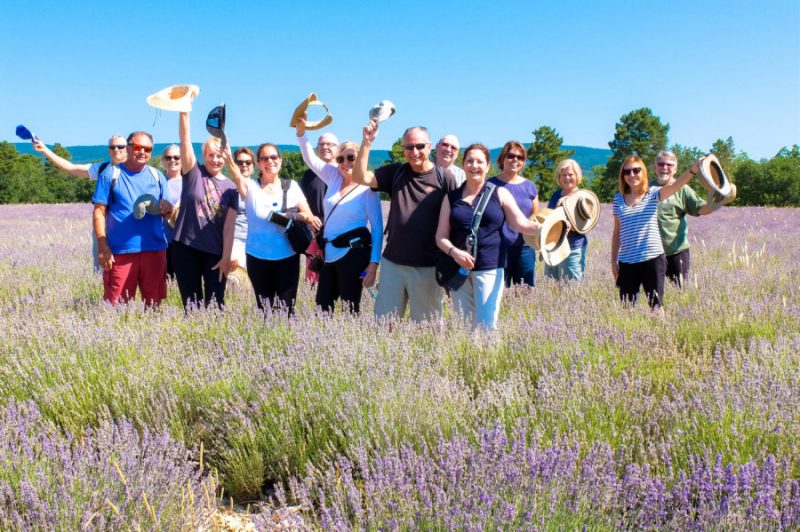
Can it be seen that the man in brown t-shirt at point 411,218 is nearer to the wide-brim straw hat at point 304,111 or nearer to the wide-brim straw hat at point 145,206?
the wide-brim straw hat at point 304,111

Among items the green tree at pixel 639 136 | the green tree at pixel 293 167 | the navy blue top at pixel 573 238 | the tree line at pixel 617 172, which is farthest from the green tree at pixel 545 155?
the navy blue top at pixel 573 238

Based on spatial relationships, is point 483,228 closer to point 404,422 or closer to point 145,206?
point 404,422

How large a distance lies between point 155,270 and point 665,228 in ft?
13.9

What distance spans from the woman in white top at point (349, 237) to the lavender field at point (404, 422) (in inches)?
24.5

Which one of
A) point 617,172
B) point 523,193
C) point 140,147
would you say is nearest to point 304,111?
point 140,147

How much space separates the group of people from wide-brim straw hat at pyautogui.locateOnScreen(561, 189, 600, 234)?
0.42 meters

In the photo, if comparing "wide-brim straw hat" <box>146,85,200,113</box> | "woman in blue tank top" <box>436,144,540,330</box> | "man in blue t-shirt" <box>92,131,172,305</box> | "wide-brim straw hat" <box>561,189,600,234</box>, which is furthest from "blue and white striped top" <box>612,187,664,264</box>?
"man in blue t-shirt" <box>92,131,172,305</box>

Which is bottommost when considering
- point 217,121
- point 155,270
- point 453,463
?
point 453,463

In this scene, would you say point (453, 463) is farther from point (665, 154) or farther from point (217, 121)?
point (665, 154)

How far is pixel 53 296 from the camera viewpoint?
5.73 meters

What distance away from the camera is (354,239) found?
4285mm

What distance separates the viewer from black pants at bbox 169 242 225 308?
4625 mm

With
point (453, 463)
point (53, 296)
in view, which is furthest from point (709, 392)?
point (53, 296)

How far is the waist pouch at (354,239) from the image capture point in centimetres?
429
